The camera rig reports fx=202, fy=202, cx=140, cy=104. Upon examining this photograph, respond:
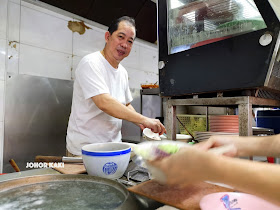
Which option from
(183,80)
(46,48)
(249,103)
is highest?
(46,48)

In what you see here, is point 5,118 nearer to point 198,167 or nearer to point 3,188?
point 3,188

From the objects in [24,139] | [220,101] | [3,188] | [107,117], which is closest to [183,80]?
[220,101]

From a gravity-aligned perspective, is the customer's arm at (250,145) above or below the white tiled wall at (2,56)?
below

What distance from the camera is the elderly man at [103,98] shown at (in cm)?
151

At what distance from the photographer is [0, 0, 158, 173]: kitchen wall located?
6.98ft

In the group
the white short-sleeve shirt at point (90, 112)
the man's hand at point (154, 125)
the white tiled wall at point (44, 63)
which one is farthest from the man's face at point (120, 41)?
the white tiled wall at point (44, 63)

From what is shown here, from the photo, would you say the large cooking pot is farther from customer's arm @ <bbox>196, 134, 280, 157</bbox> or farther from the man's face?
the man's face

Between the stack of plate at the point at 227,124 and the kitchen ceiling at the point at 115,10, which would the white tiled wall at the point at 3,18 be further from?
the stack of plate at the point at 227,124

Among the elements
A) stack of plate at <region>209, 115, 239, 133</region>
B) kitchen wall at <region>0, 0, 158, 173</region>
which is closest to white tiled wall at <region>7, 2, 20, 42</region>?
kitchen wall at <region>0, 0, 158, 173</region>

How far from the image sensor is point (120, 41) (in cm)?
186

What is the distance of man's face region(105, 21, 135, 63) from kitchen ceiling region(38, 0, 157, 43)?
112 centimetres

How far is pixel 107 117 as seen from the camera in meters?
1.74

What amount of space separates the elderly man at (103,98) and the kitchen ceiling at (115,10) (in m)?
1.05

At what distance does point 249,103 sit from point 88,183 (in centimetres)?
78
